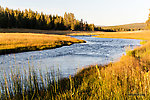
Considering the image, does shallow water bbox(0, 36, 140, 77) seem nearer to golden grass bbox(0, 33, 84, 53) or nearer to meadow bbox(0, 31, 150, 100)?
meadow bbox(0, 31, 150, 100)

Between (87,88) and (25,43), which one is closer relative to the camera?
(87,88)

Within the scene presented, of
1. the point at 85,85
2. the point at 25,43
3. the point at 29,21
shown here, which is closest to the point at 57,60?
the point at 85,85

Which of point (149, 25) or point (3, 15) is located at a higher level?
point (3, 15)

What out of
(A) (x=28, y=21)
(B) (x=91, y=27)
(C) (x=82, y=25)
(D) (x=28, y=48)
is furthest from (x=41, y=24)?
(D) (x=28, y=48)

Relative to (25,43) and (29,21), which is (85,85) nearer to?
(25,43)

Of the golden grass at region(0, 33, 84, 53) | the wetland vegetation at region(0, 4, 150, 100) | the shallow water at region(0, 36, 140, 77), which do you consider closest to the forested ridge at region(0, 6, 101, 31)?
the golden grass at region(0, 33, 84, 53)

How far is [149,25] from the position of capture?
5238 cm

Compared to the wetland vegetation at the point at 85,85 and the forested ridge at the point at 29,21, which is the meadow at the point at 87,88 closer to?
the wetland vegetation at the point at 85,85

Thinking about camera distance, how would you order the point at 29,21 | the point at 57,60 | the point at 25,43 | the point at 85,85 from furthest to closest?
the point at 29,21 < the point at 25,43 < the point at 57,60 < the point at 85,85

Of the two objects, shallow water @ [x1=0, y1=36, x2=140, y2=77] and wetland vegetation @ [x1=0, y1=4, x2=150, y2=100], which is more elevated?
wetland vegetation @ [x1=0, y1=4, x2=150, y2=100]

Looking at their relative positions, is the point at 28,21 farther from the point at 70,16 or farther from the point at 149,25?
the point at 149,25

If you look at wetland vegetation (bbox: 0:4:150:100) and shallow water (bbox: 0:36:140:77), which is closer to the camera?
wetland vegetation (bbox: 0:4:150:100)

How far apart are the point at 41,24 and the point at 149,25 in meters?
60.5

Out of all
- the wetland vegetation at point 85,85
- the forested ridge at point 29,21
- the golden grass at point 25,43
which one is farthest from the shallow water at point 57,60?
the forested ridge at point 29,21
